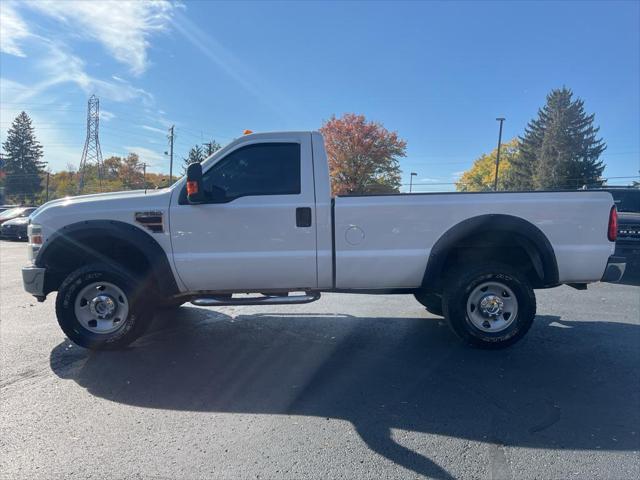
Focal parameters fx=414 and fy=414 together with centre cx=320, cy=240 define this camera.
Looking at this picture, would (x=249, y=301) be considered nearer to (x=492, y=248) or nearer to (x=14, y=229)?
(x=492, y=248)

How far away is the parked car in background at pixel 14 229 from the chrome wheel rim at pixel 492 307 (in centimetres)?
1908

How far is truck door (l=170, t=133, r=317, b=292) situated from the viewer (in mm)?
4137

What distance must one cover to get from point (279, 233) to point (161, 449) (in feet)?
7.05

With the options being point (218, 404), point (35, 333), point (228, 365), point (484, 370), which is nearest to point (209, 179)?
point (228, 365)

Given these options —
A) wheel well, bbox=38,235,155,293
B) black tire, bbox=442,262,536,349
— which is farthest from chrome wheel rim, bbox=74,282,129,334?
black tire, bbox=442,262,536,349

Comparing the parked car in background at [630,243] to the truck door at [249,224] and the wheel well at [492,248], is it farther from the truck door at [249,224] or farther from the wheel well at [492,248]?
the truck door at [249,224]

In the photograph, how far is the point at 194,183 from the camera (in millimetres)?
3936

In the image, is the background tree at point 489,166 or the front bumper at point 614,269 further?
the background tree at point 489,166

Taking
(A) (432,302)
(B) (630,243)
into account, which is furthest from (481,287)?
(B) (630,243)

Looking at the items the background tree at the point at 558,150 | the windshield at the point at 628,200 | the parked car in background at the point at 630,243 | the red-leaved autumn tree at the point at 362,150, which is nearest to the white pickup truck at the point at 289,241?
the parked car in background at the point at 630,243

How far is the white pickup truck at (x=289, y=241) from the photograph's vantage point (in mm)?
4141

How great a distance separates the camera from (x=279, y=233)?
4.15m

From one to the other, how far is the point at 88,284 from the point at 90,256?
1.05ft

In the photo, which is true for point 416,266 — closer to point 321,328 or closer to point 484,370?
A: point 484,370
